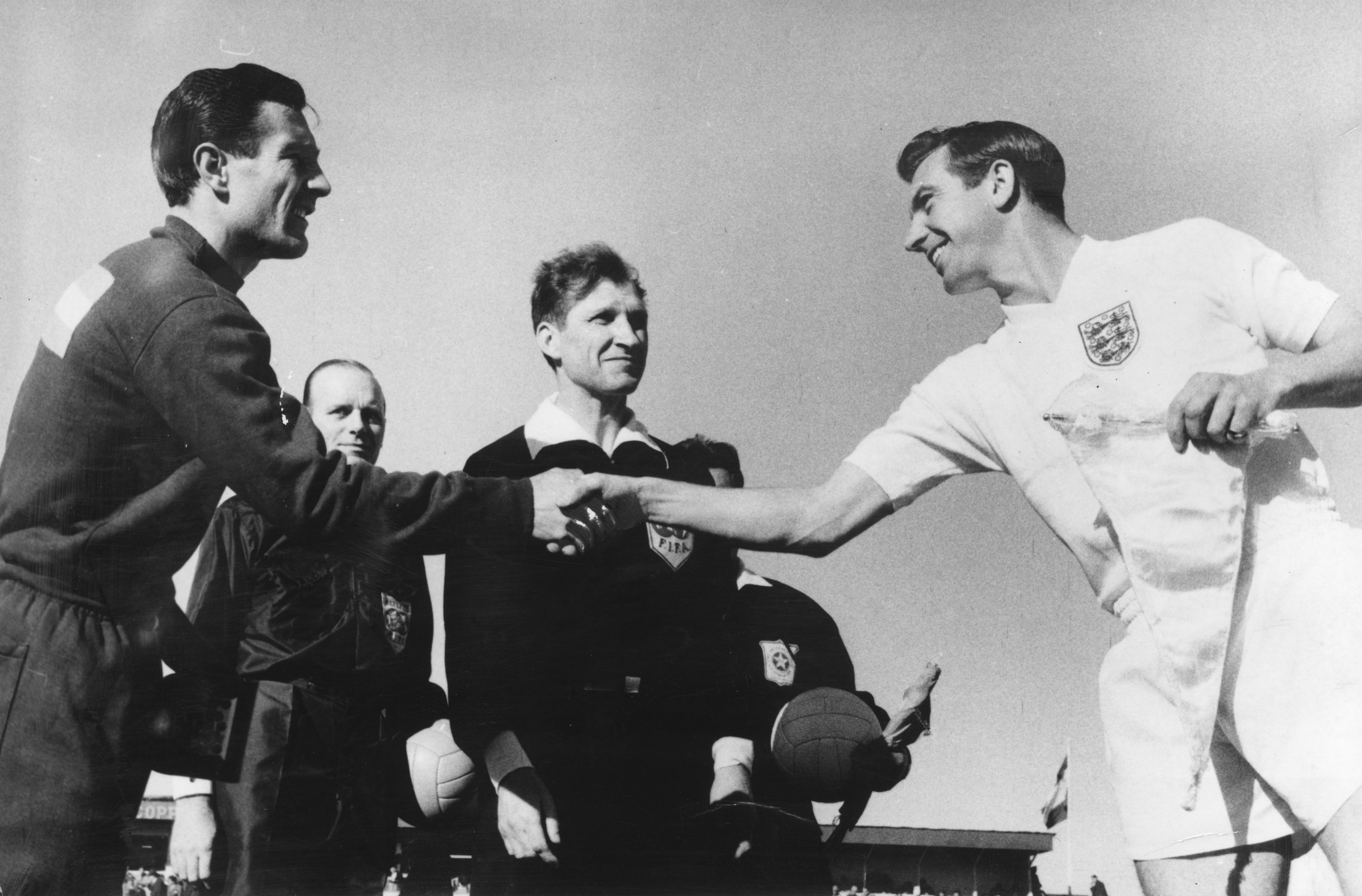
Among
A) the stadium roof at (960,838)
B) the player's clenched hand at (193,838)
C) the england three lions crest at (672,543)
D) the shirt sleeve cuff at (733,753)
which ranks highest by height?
the england three lions crest at (672,543)

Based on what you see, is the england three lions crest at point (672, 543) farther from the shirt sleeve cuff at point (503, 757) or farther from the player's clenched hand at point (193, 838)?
the player's clenched hand at point (193, 838)

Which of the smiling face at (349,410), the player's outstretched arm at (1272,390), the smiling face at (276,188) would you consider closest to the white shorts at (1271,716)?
the player's outstretched arm at (1272,390)

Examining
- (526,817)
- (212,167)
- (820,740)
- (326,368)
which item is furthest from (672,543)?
(212,167)

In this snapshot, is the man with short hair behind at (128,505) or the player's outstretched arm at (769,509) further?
the player's outstretched arm at (769,509)

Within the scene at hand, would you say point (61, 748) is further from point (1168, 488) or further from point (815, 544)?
point (1168, 488)

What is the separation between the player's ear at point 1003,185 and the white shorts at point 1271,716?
823 millimetres

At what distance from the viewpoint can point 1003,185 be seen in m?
2.53

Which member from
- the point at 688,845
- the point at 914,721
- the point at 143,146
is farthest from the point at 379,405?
the point at 914,721

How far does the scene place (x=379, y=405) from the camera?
2.67 metres

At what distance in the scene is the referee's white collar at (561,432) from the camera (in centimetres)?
258

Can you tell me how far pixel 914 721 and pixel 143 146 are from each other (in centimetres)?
205

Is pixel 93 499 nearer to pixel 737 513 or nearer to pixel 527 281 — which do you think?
pixel 527 281

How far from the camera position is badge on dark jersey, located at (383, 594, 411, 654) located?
2.47m

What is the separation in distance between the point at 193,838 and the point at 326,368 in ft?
3.14
